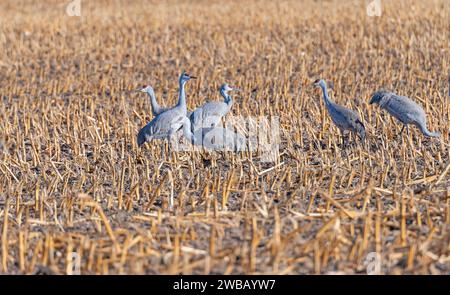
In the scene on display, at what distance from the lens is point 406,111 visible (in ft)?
29.3

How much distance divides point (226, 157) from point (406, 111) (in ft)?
6.48

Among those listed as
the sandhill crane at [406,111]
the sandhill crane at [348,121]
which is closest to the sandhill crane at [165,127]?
the sandhill crane at [348,121]

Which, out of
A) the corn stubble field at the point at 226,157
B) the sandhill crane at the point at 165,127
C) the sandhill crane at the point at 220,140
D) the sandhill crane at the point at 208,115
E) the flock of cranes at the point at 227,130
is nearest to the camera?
the corn stubble field at the point at 226,157

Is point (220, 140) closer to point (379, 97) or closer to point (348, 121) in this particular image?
point (348, 121)

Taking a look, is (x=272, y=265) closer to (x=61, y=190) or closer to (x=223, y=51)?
(x=61, y=190)

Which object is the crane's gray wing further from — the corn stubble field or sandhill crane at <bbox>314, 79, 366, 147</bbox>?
sandhill crane at <bbox>314, 79, 366, 147</bbox>

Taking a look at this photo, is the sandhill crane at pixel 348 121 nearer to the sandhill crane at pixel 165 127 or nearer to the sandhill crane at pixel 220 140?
the sandhill crane at pixel 220 140

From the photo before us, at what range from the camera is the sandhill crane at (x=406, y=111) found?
8.82 metres

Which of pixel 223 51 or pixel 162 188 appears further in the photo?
pixel 223 51

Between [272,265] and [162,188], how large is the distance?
239 centimetres

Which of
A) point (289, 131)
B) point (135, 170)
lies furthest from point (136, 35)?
point (135, 170)

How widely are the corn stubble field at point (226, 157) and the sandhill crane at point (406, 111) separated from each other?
158mm

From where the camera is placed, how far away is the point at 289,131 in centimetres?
954

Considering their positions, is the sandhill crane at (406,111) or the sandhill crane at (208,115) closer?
the sandhill crane at (406,111)
